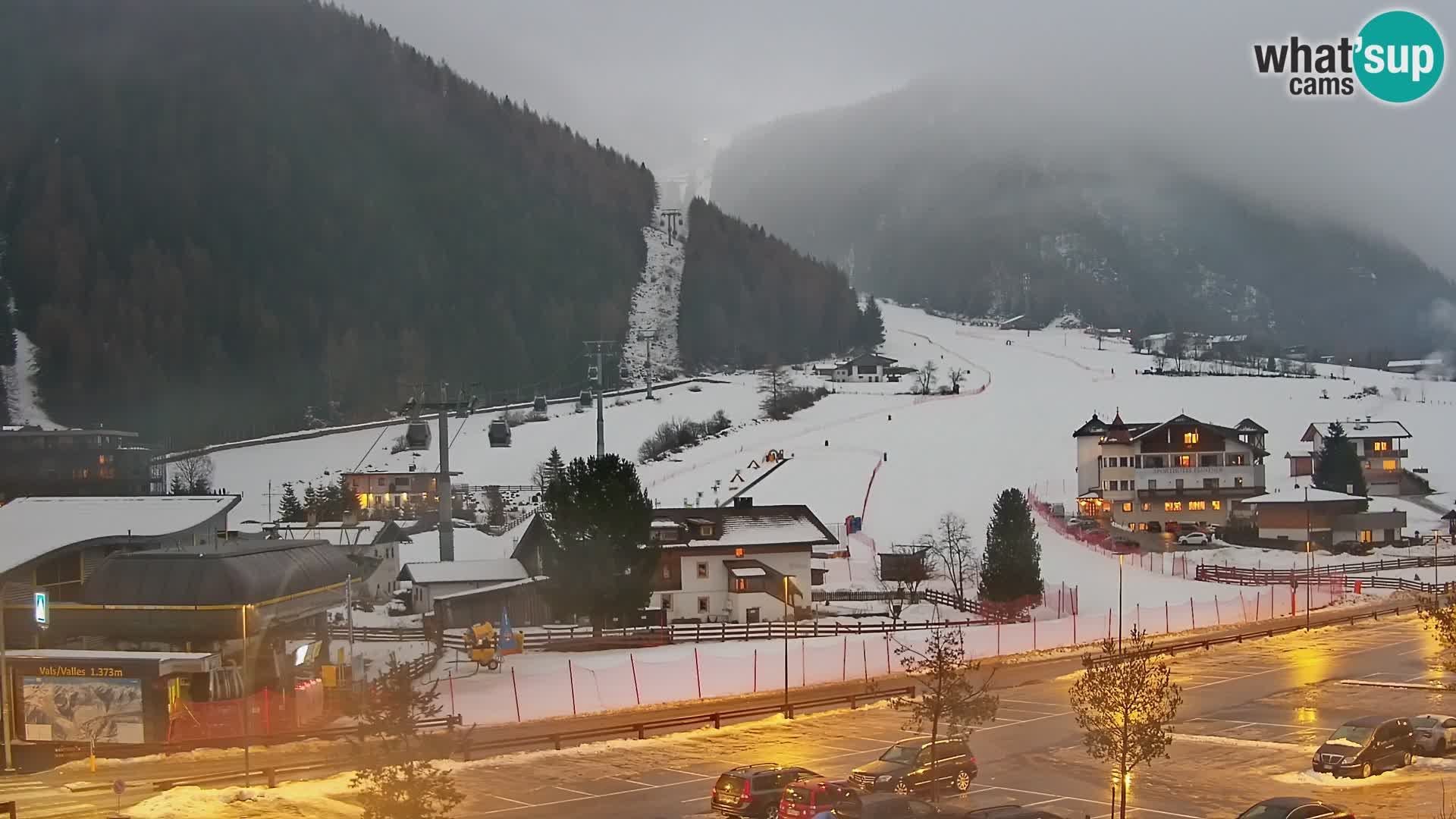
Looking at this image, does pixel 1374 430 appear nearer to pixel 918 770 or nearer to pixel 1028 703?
pixel 1028 703

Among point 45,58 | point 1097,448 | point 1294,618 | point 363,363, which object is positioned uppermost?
point 45,58

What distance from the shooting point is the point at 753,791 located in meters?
20.6

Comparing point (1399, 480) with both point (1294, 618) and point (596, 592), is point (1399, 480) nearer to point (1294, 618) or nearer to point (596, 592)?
point (1294, 618)

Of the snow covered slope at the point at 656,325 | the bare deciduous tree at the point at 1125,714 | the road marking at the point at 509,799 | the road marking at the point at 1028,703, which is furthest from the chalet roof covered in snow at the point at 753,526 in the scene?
the snow covered slope at the point at 656,325

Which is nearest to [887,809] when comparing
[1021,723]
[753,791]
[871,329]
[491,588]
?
[753,791]

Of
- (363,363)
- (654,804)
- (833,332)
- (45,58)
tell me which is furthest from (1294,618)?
(45,58)

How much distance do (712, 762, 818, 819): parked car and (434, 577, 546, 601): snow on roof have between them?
25.2 metres

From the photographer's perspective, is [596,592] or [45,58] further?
[45,58]

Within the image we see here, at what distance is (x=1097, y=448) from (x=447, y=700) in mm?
51638

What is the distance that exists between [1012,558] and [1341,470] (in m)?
35.5

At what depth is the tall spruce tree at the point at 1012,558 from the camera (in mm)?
48656

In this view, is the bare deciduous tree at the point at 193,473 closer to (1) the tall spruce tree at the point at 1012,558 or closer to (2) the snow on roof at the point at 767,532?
(2) the snow on roof at the point at 767,532

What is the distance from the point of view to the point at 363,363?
5920 inches

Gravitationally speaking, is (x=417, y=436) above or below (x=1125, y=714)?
above
